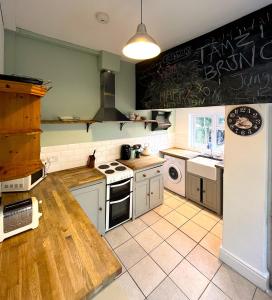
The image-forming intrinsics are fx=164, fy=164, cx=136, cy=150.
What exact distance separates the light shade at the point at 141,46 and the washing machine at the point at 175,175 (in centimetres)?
226

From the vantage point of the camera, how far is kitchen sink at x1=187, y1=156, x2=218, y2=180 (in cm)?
271

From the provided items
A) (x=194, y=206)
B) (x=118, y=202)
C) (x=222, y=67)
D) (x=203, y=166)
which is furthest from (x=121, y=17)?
(x=194, y=206)

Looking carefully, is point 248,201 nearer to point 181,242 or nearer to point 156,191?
point 181,242

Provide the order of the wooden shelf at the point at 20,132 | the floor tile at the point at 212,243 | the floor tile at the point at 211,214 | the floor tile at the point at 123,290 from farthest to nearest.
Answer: the floor tile at the point at 211,214, the floor tile at the point at 212,243, the wooden shelf at the point at 20,132, the floor tile at the point at 123,290

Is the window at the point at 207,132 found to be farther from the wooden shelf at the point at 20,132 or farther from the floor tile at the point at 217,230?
the wooden shelf at the point at 20,132

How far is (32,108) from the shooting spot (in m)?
1.19

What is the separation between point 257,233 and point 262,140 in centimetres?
91

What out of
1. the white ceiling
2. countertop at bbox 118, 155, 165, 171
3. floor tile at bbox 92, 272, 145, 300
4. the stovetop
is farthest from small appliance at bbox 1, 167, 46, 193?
the white ceiling

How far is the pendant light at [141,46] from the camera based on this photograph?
1097mm

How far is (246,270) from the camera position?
1.69 metres

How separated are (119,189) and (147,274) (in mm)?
1025

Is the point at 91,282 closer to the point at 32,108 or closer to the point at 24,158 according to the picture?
the point at 24,158

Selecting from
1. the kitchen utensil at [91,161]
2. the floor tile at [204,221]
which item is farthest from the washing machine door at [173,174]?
the kitchen utensil at [91,161]

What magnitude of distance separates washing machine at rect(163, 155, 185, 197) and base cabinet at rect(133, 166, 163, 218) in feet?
1.78
